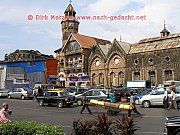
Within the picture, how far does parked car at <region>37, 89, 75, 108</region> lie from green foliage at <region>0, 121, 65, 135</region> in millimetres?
19667

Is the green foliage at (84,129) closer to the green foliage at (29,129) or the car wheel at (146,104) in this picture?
the green foliage at (29,129)

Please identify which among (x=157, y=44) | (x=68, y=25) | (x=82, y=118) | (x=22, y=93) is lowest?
(x=82, y=118)

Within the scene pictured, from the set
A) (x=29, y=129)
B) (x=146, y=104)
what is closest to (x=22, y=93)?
(x=146, y=104)

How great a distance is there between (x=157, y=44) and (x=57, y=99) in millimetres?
33682

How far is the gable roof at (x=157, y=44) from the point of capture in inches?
2187

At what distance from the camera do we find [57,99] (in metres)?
29.0

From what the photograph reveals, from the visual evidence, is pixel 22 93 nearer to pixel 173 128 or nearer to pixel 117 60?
pixel 117 60

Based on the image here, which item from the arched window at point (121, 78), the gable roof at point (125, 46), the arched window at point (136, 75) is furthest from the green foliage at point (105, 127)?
the arched window at point (121, 78)

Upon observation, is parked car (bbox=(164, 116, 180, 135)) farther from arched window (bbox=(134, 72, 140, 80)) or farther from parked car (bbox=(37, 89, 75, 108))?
arched window (bbox=(134, 72, 140, 80))

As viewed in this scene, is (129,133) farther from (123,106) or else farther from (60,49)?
(60,49)

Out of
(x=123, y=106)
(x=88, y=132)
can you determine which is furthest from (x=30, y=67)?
(x=88, y=132)

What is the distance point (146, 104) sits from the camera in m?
28.5

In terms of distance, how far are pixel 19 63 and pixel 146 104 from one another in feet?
150

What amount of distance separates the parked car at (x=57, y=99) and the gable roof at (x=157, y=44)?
99.3 feet
